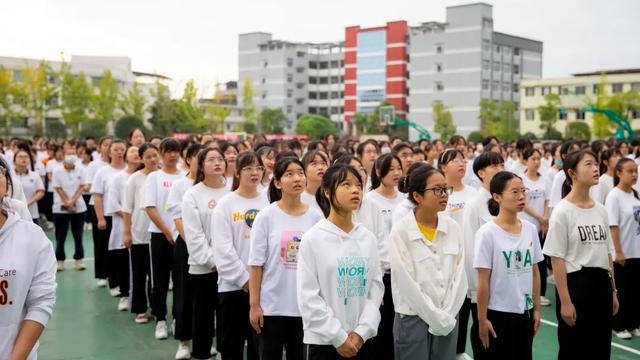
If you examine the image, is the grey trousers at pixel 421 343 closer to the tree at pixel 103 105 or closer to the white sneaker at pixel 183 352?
the white sneaker at pixel 183 352

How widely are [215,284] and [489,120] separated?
53446 millimetres

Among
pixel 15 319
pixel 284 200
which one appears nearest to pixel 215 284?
pixel 284 200

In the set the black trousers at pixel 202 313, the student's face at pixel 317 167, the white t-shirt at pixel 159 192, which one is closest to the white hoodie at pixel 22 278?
the student's face at pixel 317 167

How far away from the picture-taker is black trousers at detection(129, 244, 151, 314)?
6500 millimetres

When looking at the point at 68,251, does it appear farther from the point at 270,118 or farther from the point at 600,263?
the point at 270,118

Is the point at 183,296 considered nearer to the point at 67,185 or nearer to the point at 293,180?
the point at 293,180

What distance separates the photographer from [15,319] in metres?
2.76

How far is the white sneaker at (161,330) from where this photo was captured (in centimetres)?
596

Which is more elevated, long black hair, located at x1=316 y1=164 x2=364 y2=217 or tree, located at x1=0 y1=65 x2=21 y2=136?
tree, located at x1=0 y1=65 x2=21 y2=136

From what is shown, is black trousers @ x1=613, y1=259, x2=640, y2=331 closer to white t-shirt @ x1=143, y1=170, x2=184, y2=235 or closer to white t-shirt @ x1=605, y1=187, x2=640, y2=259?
white t-shirt @ x1=605, y1=187, x2=640, y2=259

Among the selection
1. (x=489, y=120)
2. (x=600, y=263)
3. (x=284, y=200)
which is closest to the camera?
(x=284, y=200)

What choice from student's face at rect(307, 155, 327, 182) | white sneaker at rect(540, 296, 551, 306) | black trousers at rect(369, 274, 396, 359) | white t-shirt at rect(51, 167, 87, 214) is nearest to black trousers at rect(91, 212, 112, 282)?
white t-shirt at rect(51, 167, 87, 214)

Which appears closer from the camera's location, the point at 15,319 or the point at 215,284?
the point at 15,319

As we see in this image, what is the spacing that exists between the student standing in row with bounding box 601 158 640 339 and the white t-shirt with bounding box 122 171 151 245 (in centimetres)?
427
